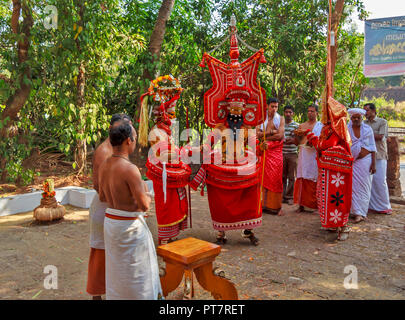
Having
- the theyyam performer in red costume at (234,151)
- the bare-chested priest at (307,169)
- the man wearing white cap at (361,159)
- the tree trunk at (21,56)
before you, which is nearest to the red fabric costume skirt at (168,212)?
the theyyam performer in red costume at (234,151)

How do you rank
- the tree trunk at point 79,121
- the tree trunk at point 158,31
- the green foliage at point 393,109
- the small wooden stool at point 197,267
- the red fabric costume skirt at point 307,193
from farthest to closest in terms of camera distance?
the green foliage at point 393,109 < the tree trunk at point 158,31 < the tree trunk at point 79,121 < the red fabric costume skirt at point 307,193 < the small wooden stool at point 197,267

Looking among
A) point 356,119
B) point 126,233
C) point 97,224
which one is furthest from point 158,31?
point 126,233

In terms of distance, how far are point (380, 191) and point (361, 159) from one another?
1.08m

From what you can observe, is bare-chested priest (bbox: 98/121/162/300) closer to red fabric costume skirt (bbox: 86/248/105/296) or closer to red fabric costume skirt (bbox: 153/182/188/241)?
red fabric costume skirt (bbox: 86/248/105/296)

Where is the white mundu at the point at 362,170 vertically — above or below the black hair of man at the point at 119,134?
below

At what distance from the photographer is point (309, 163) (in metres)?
6.58

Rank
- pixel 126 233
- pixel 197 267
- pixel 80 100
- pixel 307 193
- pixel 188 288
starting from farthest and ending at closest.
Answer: pixel 80 100
pixel 307 193
pixel 188 288
pixel 197 267
pixel 126 233

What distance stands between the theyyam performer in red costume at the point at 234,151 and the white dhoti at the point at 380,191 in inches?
116

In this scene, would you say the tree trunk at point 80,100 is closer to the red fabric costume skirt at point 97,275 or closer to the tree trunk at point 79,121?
the tree trunk at point 79,121

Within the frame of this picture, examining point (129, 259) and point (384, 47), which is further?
point (384, 47)

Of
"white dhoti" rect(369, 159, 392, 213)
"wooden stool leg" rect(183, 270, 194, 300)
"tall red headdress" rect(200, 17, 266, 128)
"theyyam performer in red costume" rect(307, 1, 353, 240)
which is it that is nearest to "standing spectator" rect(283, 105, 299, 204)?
"white dhoti" rect(369, 159, 392, 213)

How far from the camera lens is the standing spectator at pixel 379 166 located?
6.46 m

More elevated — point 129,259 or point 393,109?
point 393,109

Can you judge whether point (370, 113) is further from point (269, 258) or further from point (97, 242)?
point (97, 242)
